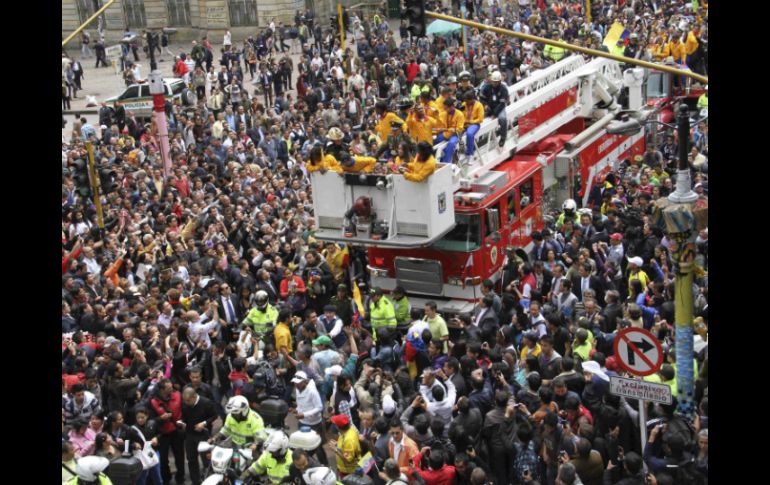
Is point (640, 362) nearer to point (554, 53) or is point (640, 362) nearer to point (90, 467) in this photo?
point (90, 467)

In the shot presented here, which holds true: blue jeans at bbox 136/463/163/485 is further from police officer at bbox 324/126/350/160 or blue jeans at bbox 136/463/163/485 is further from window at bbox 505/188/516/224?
window at bbox 505/188/516/224

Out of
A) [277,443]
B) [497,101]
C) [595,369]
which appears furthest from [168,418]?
[497,101]

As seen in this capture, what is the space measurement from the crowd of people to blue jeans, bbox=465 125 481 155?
4cm

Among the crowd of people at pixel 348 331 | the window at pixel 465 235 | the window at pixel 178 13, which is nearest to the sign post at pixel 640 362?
the crowd of people at pixel 348 331

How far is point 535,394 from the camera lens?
11867 millimetres

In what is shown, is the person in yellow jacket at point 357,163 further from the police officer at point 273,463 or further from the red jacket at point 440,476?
the red jacket at point 440,476

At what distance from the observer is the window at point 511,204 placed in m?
17.8

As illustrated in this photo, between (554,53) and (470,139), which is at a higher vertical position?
(470,139)

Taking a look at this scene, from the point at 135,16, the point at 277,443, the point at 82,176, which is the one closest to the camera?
the point at 277,443

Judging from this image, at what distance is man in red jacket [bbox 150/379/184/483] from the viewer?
1274cm

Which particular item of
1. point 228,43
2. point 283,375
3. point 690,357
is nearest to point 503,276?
point 283,375

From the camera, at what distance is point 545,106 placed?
67.9 ft

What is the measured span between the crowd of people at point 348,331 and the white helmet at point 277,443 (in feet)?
0.07

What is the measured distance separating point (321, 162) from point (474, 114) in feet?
9.00
